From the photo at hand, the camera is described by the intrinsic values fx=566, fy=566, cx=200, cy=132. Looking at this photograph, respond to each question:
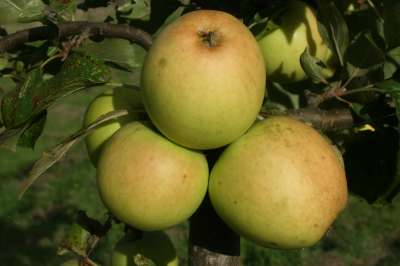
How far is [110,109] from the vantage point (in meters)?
1.05

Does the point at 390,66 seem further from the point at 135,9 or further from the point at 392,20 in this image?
the point at 135,9

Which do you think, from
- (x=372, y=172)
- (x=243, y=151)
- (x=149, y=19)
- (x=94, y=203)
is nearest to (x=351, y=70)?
(x=372, y=172)

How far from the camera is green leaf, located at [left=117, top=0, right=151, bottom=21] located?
4.15 ft

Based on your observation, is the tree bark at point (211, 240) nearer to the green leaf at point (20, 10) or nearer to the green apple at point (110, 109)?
the green apple at point (110, 109)

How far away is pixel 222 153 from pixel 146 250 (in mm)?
356

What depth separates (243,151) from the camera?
35.5 inches

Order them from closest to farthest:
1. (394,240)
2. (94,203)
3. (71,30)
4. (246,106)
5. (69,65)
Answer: (246,106) < (69,65) < (71,30) < (394,240) < (94,203)

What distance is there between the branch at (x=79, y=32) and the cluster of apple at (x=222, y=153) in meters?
0.23

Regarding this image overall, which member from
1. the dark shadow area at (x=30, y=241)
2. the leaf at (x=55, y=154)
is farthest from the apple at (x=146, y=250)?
the dark shadow area at (x=30, y=241)

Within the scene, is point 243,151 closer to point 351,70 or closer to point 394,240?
point 351,70

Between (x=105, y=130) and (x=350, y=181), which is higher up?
(x=105, y=130)

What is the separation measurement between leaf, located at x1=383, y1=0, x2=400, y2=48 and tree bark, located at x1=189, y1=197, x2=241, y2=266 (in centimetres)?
48

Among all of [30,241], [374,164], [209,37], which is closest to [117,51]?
[209,37]

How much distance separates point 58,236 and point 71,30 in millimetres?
2641
